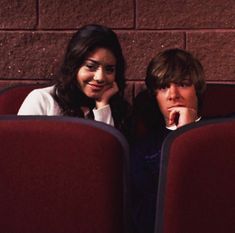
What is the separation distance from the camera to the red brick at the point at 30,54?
2.21 metres

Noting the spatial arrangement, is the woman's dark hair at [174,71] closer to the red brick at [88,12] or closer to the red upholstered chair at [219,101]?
the red upholstered chair at [219,101]

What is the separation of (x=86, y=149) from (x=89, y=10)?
4.40ft

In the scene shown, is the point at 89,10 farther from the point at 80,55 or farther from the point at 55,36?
the point at 80,55

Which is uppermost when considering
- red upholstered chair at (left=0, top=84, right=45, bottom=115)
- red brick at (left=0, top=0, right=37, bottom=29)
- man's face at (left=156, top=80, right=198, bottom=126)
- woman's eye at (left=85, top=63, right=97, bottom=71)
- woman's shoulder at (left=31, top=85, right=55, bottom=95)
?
red brick at (left=0, top=0, right=37, bottom=29)

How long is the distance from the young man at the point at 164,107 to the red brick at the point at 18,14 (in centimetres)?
77

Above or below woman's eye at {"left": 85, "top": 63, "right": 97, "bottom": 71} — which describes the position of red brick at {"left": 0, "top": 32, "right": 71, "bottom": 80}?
below

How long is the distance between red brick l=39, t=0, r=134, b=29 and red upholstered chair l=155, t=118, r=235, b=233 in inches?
51.5

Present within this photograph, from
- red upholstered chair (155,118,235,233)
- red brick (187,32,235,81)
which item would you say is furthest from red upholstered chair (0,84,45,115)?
red upholstered chair (155,118,235,233)

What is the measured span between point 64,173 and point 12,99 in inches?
36.3

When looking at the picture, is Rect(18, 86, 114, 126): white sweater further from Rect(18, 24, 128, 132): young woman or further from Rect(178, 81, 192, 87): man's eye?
Rect(178, 81, 192, 87): man's eye

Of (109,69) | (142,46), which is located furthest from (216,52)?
(109,69)

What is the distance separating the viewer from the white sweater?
1.67 metres

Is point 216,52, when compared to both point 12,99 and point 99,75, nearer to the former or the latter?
point 99,75

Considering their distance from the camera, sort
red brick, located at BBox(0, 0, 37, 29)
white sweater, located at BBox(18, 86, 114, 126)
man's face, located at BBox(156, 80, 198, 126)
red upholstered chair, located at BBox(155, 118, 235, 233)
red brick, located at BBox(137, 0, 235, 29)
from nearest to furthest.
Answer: red upholstered chair, located at BBox(155, 118, 235, 233) → man's face, located at BBox(156, 80, 198, 126) → white sweater, located at BBox(18, 86, 114, 126) → red brick, located at BBox(137, 0, 235, 29) → red brick, located at BBox(0, 0, 37, 29)
